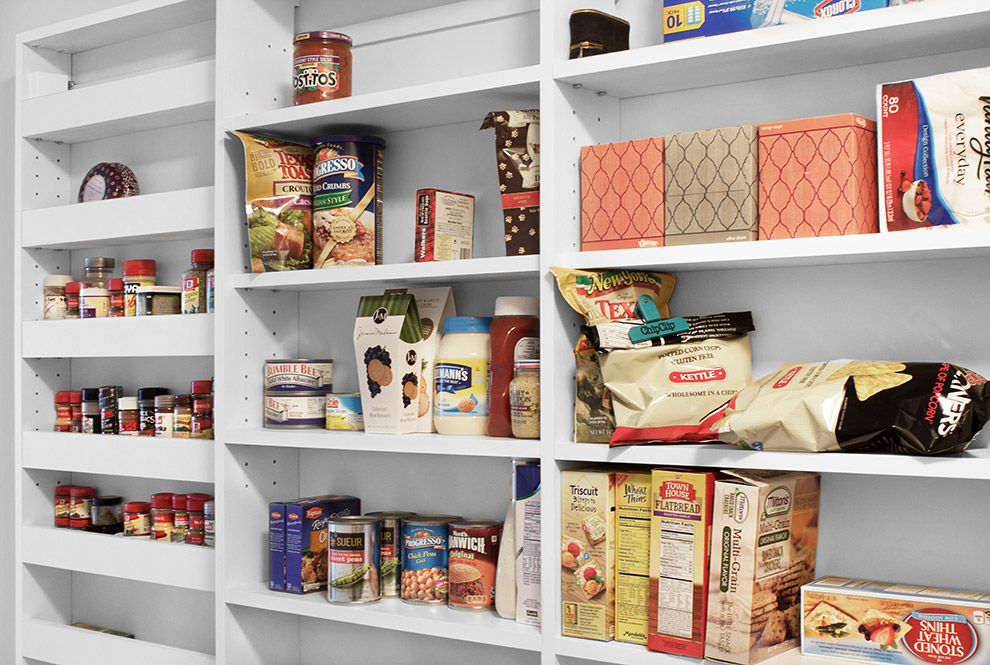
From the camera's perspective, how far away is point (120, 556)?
244 cm

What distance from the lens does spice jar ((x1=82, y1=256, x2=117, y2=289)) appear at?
2.59m

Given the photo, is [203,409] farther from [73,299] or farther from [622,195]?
[622,195]

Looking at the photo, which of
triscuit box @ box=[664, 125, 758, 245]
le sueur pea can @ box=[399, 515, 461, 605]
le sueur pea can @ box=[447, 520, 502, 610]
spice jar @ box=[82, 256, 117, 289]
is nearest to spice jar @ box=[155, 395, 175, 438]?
spice jar @ box=[82, 256, 117, 289]

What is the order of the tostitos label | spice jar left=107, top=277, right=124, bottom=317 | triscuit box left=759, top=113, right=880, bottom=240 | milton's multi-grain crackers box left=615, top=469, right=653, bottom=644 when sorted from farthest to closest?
spice jar left=107, top=277, right=124, bottom=317, the tostitos label, milton's multi-grain crackers box left=615, top=469, right=653, bottom=644, triscuit box left=759, top=113, right=880, bottom=240

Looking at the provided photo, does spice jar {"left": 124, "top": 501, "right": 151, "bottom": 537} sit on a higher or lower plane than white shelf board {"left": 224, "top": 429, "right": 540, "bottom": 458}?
lower

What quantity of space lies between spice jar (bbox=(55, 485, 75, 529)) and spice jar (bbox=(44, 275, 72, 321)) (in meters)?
0.47

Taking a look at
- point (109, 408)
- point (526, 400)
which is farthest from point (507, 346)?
point (109, 408)

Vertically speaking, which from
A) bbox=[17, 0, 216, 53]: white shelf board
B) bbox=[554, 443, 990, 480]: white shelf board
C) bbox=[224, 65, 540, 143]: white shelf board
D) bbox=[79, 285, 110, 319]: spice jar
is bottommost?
bbox=[554, 443, 990, 480]: white shelf board

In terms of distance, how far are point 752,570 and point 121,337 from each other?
5.64 feet

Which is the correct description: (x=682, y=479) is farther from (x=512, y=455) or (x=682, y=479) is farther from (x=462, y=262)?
(x=462, y=262)

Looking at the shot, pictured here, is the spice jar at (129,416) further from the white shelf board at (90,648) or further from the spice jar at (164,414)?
the white shelf board at (90,648)

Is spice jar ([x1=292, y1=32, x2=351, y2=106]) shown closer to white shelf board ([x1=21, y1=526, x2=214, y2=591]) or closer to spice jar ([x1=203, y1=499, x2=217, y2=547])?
spice jar ([x1=203, y1=499, x2=217, y2=547])

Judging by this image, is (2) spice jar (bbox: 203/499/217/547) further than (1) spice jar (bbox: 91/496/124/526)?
No

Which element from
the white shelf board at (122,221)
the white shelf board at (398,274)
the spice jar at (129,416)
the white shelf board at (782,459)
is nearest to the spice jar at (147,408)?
the spice jar at (129,416)
